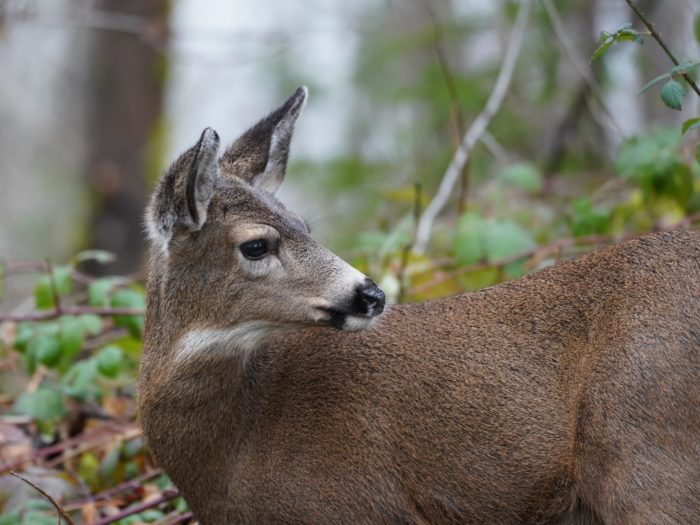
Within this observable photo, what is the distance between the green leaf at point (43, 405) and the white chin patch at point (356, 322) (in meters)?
2.69

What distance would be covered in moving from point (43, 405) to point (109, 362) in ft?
1.89

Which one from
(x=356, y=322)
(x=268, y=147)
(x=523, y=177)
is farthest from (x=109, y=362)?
(x=523, y=177)

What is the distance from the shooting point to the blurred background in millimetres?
6492

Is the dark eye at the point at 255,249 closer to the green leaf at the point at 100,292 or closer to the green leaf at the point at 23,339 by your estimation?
the green leaf at the point at 100,292

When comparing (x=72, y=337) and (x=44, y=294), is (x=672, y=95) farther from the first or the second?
(x=44, y=294)

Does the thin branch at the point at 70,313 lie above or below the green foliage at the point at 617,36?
below

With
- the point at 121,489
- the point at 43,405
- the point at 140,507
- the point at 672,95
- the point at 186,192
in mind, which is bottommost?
the point at 121,489

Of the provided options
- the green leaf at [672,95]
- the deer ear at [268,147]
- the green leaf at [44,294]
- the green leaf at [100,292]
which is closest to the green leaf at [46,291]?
the green leaf at [44,294]

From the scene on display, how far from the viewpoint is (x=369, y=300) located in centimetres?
436

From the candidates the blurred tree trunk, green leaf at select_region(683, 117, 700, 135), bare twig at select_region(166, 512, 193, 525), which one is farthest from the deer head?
the blurred tree trunk

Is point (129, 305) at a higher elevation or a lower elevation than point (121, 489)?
higher

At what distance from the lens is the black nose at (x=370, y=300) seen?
436 centimetres

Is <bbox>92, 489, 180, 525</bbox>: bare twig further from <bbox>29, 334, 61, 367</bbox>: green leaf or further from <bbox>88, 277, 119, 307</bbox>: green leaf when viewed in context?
<bbox>88, 277, 119, 307</bbox>: green leaf

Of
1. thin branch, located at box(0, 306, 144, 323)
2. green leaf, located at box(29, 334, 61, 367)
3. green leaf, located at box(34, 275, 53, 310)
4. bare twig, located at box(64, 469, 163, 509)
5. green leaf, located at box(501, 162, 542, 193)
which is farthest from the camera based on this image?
green leaf, located at box(501, 162, 542, 193)
